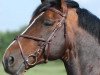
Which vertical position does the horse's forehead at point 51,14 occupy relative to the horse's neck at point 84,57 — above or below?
above

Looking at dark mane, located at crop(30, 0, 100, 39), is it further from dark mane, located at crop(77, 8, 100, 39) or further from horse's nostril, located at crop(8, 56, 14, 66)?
horse's nostril, located at crop(8, 56, 14, 66)

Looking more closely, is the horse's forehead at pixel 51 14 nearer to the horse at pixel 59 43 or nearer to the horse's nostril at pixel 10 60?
the horse at pixel 59 43

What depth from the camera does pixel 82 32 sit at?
6277mm

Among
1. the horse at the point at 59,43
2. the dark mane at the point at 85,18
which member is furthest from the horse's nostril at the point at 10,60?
the dark mane at the point at 85,18

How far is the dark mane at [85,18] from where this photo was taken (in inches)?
244

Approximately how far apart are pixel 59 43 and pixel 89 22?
0.58 metres

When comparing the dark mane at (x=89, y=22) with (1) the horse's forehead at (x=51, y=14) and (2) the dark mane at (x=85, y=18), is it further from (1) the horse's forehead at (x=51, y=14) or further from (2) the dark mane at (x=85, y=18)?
(1) the horse's forehead at (x=51, y=14)

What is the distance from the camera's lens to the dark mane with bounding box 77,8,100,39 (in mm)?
6184

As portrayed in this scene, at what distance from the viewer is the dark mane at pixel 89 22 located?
6.18 meters

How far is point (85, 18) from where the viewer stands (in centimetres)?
624

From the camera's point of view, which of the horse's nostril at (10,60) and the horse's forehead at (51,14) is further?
the horse's forehead at (51,14)

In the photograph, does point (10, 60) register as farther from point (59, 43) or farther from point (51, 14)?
point (51, 14)

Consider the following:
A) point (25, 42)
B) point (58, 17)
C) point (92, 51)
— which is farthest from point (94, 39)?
point (25, 42)

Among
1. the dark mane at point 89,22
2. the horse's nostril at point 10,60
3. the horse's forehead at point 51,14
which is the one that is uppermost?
the horse's forehead at point 51,14
